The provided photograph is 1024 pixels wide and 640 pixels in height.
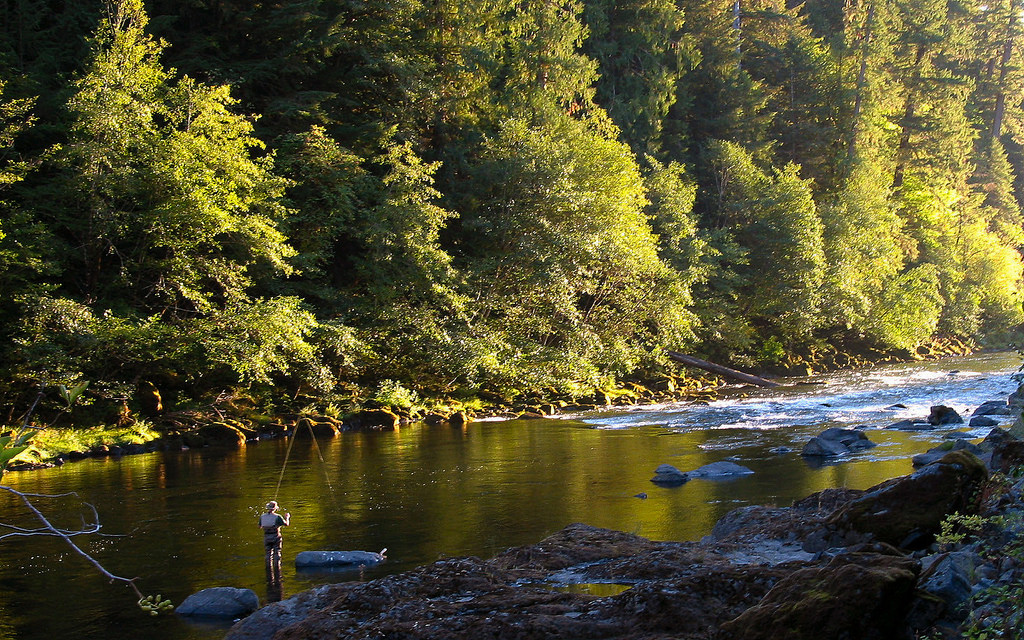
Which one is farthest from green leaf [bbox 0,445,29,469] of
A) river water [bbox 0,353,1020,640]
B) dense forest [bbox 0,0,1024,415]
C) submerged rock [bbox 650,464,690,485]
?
dense forest [bbox 0,0,1024,415]

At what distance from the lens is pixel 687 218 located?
108ft

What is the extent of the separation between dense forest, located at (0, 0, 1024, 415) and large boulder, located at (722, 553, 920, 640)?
17.3m

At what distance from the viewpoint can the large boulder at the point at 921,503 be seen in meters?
6.50

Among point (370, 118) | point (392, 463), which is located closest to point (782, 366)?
point (370, 118)

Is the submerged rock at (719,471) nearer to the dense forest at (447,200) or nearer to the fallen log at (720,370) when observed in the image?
the dense forest at (447,200)

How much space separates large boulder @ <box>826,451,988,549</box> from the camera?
6.50 metres

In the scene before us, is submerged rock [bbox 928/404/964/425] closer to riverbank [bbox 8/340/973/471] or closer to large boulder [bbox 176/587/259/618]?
riverbank [bbox 8/340/973/471]

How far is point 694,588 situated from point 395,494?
24.8 ft

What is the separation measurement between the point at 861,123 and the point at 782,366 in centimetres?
1514

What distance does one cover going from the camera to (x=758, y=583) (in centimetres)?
569

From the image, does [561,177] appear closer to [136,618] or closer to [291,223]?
[291,223]

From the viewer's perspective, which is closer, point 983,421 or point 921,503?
point 921,503

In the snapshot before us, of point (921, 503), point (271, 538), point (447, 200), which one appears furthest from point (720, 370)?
point (271, 538)

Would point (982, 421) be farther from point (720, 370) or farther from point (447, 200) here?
point (447, 200)
